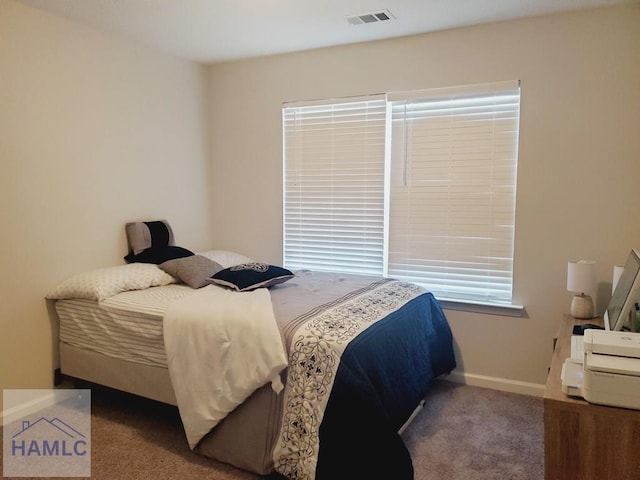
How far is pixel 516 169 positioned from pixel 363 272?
134 cm

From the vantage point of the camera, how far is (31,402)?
2926 mm

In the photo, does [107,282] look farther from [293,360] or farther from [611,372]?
[611,372]

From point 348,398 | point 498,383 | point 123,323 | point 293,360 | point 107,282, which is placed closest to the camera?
point 348,398

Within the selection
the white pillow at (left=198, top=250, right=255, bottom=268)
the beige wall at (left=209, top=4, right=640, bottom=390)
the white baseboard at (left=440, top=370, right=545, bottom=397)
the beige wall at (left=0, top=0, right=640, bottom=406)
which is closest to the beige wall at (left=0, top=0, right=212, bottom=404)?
the beige wall at (left=0, top=0, right=640, bottom=406)

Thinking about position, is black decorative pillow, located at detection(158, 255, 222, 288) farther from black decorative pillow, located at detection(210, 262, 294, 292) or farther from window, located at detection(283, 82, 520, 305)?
window, located at detection(283, 82, 520, 305)

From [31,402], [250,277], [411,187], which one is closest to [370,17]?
[411,187]

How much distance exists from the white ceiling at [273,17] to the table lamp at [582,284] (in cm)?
154

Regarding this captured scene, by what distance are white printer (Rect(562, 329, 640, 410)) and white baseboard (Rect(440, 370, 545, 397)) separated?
69.0 inches

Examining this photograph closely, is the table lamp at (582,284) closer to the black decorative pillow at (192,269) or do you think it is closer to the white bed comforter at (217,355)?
the white bed comforter at (217,355)

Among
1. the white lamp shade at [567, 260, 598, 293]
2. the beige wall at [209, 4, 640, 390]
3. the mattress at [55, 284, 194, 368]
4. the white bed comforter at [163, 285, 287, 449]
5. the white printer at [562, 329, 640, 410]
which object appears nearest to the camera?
the white printer at [562, 329, 640, 410]

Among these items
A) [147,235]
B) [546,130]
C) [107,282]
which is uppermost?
[546,130]

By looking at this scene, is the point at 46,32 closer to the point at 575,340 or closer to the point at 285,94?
the point at 285,94

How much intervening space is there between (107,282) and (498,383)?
2.67 m

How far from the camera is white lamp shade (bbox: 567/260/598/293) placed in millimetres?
2725
